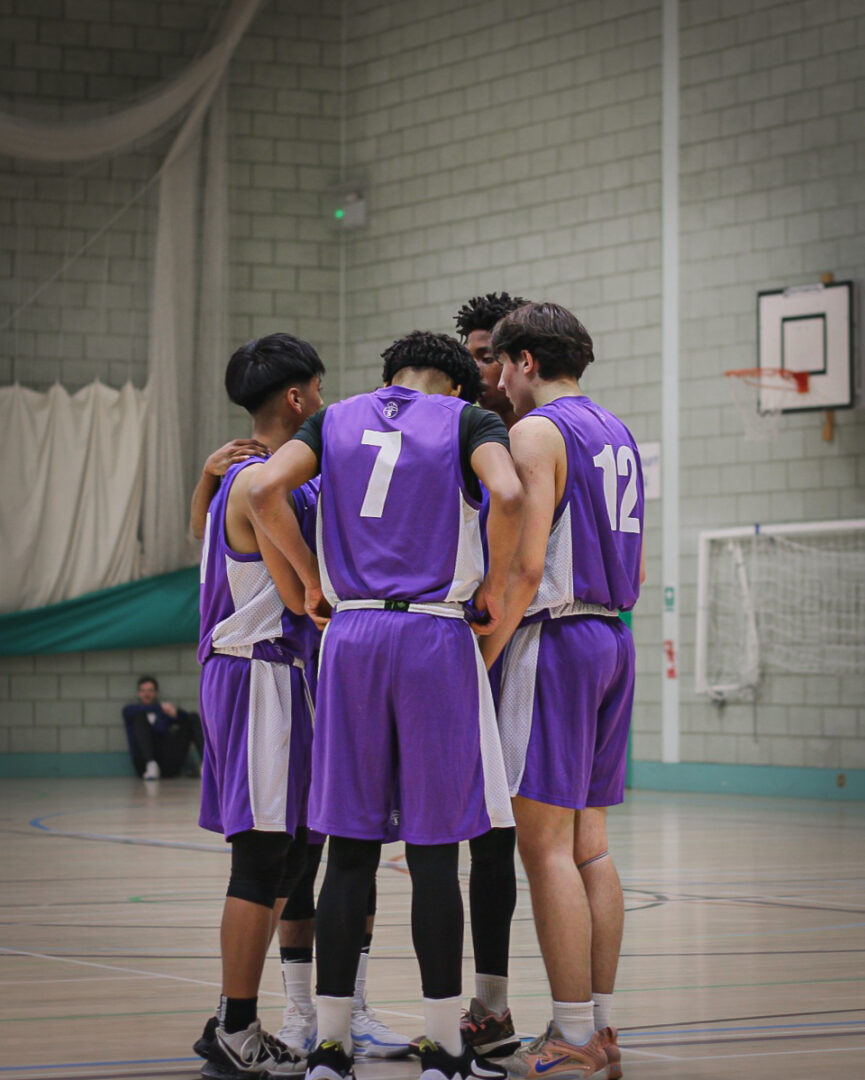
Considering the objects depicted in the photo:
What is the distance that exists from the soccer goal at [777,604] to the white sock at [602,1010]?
32.2ft

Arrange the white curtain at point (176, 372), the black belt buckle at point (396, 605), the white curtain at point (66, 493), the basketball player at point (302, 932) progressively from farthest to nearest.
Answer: the white curtain at point (66, 493), the white curtain at point (176, 372), the basketball player at point (302, 932), the black belt buckle at point (396, 605)

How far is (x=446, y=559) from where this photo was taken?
3.65 m

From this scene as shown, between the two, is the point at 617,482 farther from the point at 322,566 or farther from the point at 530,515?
the point at 322,566

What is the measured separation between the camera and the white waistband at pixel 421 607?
3.63m

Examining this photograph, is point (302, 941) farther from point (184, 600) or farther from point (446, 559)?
point (184, 600)

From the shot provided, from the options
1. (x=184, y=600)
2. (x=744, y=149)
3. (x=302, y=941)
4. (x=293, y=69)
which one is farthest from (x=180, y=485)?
(x=302, y=941)

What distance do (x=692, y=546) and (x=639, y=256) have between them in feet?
9.07

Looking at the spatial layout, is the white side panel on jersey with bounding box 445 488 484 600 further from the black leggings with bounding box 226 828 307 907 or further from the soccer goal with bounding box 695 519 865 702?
the soccer goal with bounding box 695 519 865 702

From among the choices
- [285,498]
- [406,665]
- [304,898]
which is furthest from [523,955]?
[285,498]

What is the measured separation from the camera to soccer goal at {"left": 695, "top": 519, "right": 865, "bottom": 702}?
1347cm

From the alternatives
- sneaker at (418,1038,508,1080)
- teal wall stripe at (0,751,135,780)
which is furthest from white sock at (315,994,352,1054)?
teal wall stripe at (0,751,135,780)

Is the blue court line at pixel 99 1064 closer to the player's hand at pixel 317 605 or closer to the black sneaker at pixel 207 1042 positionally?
the black sneaker at pixel 207 1042

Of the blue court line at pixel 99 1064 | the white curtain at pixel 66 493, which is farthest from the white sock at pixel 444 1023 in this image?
the white curtain at pixel 66 493

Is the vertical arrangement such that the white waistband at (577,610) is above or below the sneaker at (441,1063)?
above
